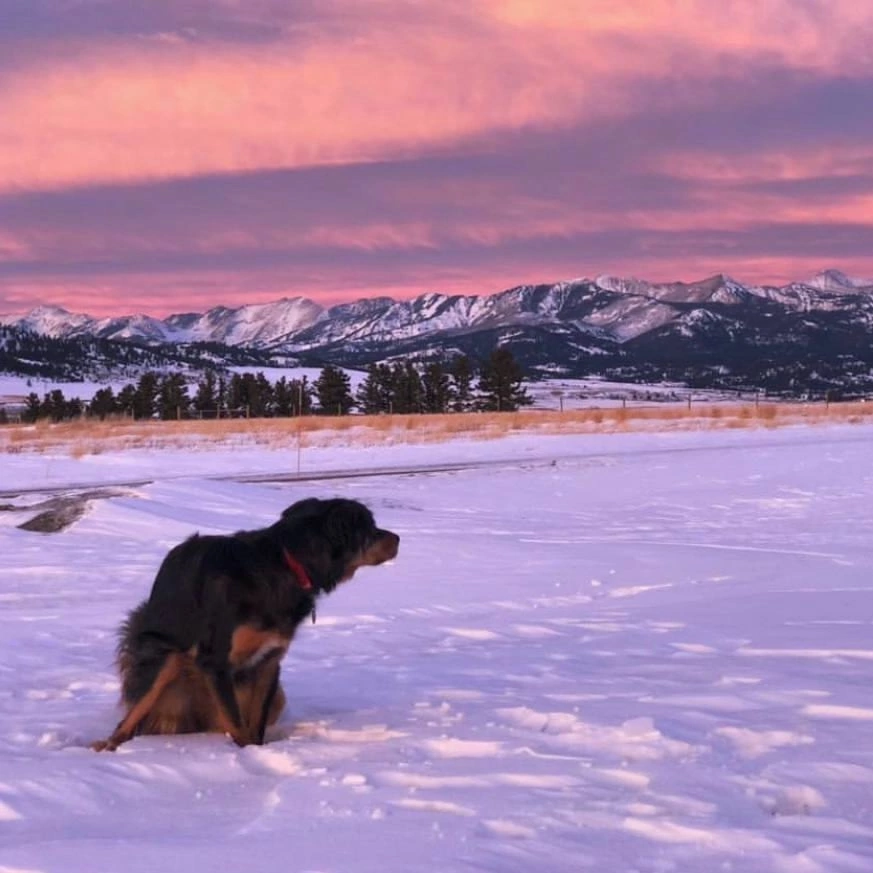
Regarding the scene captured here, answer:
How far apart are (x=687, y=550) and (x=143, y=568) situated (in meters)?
6.57

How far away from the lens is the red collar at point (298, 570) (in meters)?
5.93

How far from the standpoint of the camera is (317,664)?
316 inches

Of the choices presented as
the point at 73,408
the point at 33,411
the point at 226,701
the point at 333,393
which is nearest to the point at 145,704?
the point at 226,701

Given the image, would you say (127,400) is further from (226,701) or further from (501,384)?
(226,701)

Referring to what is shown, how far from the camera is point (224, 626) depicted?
5684mm

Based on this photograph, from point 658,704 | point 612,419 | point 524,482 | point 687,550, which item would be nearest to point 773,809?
point 658,704

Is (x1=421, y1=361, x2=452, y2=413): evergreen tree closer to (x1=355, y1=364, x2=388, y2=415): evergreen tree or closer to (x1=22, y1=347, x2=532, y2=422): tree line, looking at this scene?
(x1=22, y1=347, x2=532, y2=422): tree line

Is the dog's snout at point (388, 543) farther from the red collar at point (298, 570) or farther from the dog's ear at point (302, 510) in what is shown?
the red collar at point (298, 570)

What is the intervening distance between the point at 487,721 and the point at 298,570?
126cm

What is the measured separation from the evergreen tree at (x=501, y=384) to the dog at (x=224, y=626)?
243 ft

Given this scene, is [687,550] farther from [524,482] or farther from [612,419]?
[612,419]

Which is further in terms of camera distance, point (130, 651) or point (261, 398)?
point (261, 398)

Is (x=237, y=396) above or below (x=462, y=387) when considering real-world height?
below

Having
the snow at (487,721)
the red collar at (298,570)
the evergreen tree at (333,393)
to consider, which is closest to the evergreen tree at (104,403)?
the evergreen tree at (333,393)
